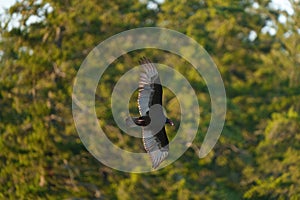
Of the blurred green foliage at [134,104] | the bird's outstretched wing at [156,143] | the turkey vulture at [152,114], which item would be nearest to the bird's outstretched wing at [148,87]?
the turkey vulture at [152,114]

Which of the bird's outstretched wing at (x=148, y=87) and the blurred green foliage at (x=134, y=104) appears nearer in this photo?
the bird's outstretched wing at (x=148, y=87)

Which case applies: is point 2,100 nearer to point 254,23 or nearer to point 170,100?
point 170,100

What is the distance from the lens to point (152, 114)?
1585 cm

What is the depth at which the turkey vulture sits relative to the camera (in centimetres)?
1520

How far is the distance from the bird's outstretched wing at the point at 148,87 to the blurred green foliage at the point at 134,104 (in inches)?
508

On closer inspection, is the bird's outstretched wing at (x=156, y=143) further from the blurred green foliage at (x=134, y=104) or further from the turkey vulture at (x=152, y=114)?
the blurred green foliage at (x=134, y=104)

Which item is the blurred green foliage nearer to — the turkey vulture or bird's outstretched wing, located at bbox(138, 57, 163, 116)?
the turkey vulture

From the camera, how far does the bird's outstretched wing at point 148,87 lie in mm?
15164

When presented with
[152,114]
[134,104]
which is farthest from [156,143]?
[134,104]

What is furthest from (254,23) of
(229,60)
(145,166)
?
(145,166)

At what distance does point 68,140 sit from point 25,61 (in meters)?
3.63

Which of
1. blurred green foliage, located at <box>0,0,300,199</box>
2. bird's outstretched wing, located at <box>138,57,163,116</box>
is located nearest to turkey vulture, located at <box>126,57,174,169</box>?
bird's outstretched wing, located at <box>138,57,163,116</box>

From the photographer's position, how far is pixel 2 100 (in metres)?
32.6

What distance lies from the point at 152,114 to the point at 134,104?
1422 centimetres
